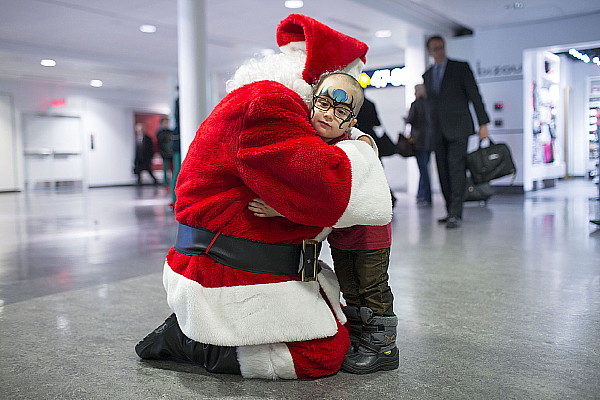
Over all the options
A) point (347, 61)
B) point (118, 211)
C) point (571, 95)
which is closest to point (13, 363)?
point (347, 61)

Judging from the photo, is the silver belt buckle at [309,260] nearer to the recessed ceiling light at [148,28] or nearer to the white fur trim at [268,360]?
the white fur trim at [268,360]

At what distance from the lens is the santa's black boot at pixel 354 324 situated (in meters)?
1.87

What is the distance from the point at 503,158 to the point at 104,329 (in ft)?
15.1

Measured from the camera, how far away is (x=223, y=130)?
1.60m

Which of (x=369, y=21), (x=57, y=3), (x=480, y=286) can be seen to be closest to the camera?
(x=480, y=286)

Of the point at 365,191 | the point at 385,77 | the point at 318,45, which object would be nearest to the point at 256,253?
the point at 365,191

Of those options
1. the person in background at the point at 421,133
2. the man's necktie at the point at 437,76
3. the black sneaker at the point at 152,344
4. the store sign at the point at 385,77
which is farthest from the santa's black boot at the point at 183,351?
the store sign at the point at 385,77

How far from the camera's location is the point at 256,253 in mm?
1683

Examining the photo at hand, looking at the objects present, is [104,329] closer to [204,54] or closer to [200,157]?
[200,157]

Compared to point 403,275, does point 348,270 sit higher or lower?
higher

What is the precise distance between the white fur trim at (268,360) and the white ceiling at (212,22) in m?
7.44

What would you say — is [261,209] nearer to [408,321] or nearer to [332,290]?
[332,290]

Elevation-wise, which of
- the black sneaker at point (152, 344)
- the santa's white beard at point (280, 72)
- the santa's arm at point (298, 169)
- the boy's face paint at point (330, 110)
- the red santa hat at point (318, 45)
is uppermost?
the red santa hat at point (318, 45)

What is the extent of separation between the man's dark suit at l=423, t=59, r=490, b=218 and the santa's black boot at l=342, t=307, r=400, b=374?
3853mm
